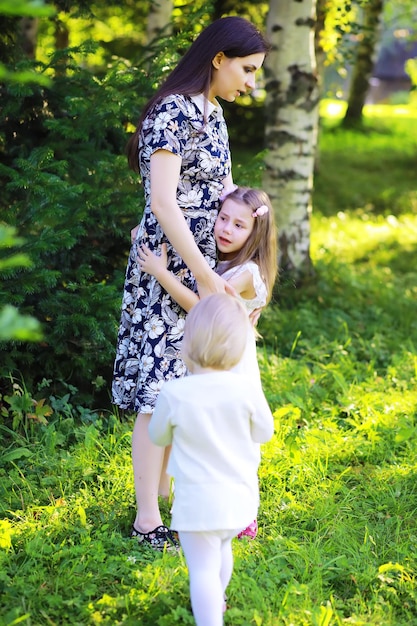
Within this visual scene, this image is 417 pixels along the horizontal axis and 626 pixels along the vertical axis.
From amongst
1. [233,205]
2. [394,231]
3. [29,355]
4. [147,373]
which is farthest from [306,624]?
[394,231]

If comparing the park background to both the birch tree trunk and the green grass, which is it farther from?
the birch tree trunk

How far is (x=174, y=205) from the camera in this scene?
2895 millimetres

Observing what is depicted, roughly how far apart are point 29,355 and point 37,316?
204 mm

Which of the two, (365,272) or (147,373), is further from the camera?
(365,272)

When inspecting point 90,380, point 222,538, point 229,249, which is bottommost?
point 90,380

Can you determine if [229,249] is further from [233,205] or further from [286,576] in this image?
[286,576]

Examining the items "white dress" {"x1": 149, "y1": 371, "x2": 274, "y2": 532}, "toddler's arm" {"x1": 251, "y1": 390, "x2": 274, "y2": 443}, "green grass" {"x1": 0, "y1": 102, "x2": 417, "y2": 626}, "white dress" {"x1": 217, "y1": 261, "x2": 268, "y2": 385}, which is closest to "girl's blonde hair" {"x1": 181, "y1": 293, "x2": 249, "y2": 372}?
"white dress" {"x1": 149, "y1": 371, "x2": 274, "y2": 532}

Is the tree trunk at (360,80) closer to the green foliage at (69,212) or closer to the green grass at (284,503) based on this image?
the green grass at (284,503)

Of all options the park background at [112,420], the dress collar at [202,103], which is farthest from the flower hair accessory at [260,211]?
the park background at [112,420]

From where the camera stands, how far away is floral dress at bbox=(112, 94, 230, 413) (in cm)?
304

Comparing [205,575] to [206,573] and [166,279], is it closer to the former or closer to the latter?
[206,573]

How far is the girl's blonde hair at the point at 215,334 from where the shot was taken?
244 cm

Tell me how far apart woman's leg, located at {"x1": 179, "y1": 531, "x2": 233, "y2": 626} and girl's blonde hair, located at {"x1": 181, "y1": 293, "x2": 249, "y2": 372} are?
0.53 meters

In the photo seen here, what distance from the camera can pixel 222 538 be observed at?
8.26ft
